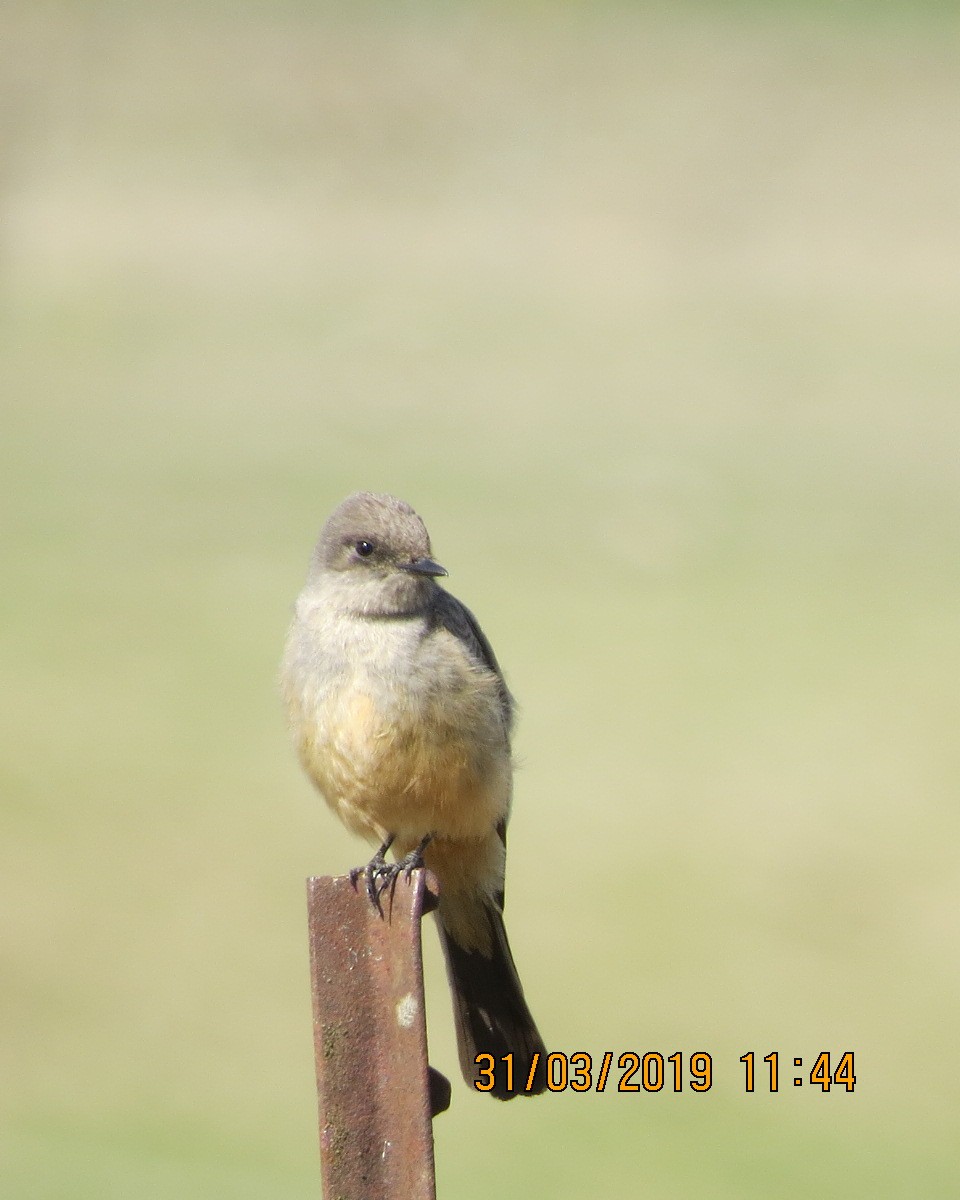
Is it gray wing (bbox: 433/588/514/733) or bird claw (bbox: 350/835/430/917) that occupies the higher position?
gray wing (bbox: 433/588/514/733)

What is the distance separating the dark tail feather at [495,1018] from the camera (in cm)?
338

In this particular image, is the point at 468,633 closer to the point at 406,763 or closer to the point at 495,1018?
the point at 406,763

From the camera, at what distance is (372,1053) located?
2195 mm

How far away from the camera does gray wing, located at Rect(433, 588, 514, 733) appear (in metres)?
4.20

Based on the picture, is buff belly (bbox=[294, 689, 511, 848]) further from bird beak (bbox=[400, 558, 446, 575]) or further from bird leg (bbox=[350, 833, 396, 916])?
bird beak (bbox=[400, 558, 446, 575])

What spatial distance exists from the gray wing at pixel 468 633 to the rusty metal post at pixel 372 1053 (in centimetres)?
195

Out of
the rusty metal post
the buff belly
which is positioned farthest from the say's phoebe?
the rusty metal post

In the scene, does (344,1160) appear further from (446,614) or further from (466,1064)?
(446,614)

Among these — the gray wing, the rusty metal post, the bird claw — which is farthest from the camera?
the gray wing

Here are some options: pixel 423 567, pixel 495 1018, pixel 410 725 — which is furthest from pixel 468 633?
pixel 495 1018

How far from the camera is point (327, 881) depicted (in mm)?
2291

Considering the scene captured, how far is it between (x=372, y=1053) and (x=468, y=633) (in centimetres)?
217

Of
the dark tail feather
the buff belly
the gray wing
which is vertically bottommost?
the dark tail feather

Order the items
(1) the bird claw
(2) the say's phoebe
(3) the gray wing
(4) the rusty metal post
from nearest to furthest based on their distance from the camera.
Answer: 1. (4) the rusty metal post
2. (1) the bird claw
3. (2) the say's phoebe
4. (3) the gray wing
